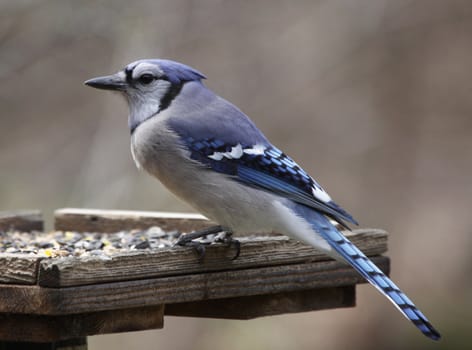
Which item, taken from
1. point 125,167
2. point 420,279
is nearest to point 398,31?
point 420,279

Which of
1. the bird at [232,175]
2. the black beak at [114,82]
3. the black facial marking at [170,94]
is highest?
the black beak at [114,82]

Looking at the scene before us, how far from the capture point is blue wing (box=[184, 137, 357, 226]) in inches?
153

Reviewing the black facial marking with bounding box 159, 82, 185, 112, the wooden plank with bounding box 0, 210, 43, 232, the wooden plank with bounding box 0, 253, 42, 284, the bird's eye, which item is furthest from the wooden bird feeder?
the wooden plank with bounding box 0, 210, 43, 232

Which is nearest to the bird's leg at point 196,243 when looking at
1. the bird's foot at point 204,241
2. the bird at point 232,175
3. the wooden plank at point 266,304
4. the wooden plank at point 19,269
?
the bird's foot at point 204,241

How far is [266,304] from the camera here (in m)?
3.99

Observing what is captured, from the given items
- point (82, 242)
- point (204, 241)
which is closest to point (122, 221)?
point (82, 242)

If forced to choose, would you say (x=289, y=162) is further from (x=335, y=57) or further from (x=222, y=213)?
(x=335, y=57)

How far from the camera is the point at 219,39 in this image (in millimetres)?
8516

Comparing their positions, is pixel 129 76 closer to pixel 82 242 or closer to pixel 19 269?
pixel 82 242

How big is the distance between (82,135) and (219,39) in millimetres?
1780

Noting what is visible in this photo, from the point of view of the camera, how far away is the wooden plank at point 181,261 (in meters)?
3.13

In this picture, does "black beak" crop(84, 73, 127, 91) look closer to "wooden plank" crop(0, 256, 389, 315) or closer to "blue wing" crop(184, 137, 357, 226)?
"blue wing" crop(184, 137, 357, 226)

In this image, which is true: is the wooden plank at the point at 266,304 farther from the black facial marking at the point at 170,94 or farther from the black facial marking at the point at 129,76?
the black facial marking at the point at 129,76

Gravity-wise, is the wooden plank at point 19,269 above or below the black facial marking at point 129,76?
below
